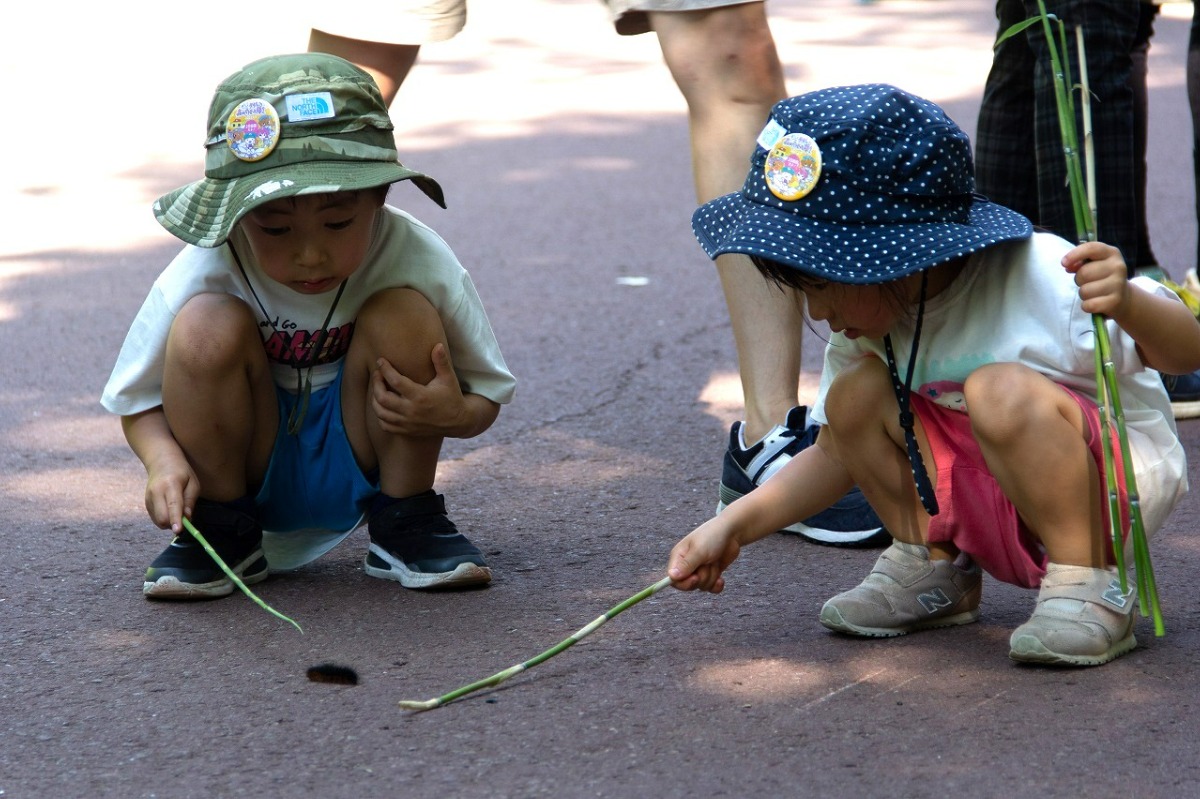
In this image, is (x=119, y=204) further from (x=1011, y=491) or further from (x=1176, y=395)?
(x=1011, y=491)

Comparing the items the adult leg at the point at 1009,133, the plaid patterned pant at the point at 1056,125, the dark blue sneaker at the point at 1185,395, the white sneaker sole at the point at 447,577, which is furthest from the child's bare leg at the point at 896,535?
the adult leg at the point at 1009,133

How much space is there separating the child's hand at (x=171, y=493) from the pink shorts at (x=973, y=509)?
1105 mm

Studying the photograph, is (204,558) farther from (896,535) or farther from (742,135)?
(742,135)

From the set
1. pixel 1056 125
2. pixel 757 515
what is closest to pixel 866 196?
pixel 757 515

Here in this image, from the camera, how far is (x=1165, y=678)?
215 centimetres

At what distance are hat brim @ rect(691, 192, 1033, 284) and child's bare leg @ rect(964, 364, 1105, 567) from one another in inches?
7.5

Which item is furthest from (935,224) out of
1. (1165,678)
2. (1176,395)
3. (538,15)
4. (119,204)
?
→ (538,15)

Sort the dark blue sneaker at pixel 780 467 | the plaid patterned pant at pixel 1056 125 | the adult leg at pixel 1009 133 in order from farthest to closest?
the adult leg at pixel 1009 133 < the plaid patterned pant at pixel 1056 125 < the dark blue sneaker at pixel 780 467

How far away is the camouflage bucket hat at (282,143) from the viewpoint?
2.38 metres

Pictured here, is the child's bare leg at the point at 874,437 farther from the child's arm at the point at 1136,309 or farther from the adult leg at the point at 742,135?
the adult leg at the point at 742,135

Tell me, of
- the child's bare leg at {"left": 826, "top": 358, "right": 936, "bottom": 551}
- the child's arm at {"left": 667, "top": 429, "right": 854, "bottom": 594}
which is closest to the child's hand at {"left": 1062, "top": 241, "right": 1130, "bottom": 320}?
the child's bare leg at {"left": 826, "top": 358, "right": 936, "bottom": 551}

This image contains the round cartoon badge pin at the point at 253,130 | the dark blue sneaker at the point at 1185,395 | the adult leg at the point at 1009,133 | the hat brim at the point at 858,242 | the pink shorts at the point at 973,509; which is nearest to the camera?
the hat brim at the point at 858,242

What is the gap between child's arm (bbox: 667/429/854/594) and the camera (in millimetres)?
2201

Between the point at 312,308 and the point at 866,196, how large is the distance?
3.11 ft
